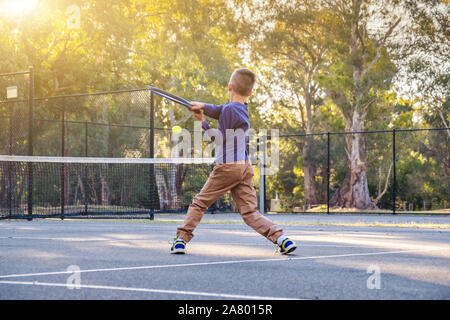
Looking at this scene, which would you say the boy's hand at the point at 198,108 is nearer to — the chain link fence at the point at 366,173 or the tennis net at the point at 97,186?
the tennis net at the point at 97,186

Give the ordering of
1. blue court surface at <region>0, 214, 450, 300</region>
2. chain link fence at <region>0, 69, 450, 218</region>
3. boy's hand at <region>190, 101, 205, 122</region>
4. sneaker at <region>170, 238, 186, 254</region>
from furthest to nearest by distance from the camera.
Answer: chain link fence at <region>0, 69, 450, 218</region> → sneaker at <region>170, 238, 186, 254</region> → boy's hand at <region>190, 101, 205, 122</region> → blue court surface at <region>0, 214, 450, 300</region>

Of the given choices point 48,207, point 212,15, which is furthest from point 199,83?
Answer: point 48,207

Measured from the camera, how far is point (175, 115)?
34.9 m

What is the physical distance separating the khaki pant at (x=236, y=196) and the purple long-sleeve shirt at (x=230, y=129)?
95mm

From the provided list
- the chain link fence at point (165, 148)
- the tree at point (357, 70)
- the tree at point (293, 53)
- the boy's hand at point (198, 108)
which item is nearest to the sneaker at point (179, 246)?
the boy's hand at point (198, 108)

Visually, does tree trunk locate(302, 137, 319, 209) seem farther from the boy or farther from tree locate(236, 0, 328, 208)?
the boy

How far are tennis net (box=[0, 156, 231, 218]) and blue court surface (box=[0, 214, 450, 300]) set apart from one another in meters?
5.96

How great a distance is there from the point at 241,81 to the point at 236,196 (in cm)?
117

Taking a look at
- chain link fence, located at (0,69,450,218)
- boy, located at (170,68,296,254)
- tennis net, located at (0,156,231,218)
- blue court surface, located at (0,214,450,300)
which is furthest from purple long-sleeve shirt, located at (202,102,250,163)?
chain link fence, located at (0,69,450,218)

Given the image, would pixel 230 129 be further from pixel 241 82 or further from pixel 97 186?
pixel 97 186

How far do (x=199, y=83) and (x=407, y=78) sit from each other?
10702 mm

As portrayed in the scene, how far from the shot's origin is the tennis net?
14.6 meters

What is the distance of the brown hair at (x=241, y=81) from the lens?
244 inches

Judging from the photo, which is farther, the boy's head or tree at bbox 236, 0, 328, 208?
tree at bbox 236, 0, 328, 208
